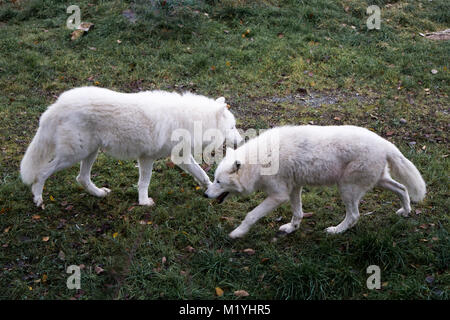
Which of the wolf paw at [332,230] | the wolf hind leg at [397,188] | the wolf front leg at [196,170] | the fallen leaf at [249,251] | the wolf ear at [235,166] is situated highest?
the wolf ear at [235,166]

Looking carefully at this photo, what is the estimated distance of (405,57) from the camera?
28.6 ft

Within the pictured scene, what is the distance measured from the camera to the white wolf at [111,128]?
4566 mm

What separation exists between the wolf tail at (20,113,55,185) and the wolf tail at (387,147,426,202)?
3.75 metres

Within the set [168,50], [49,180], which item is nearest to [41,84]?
[168,50]

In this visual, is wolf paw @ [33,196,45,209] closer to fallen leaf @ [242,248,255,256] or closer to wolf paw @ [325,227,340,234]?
fallen leaf @ [242,248,255,256]

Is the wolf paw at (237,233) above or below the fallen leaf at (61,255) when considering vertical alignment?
above

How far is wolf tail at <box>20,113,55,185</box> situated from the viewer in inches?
185

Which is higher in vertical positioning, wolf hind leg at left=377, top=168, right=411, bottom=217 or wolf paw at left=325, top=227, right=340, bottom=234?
wolf hind leg at left=377, top=168, right=411, bottom=217

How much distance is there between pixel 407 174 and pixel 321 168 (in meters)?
0.97

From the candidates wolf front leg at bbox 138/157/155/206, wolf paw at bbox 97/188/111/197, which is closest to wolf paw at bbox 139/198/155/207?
wolf front leg at bbox 138/157/155/206

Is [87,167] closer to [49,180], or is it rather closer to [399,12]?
[49,180]

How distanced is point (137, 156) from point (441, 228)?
3494mm

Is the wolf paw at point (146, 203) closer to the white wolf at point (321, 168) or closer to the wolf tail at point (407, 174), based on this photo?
the white wolf at point (321, 168)

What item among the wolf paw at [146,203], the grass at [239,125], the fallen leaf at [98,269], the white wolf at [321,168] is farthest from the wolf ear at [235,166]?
the fallen leaf at [98,269]
